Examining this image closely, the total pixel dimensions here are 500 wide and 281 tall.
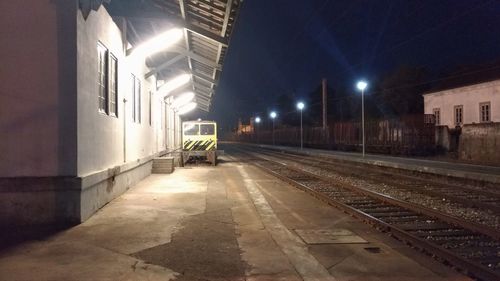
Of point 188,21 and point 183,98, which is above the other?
point 188,21

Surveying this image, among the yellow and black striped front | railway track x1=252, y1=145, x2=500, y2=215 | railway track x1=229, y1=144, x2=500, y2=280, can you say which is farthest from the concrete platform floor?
the yellow and black striped front

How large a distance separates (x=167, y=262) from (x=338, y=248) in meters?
2.79

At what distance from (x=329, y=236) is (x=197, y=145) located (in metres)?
22.5

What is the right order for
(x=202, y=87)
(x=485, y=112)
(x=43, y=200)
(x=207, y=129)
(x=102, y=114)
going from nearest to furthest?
1. (x=43, y=200)
2. (x=102, y=114)
3. (x=202, y=87)
4. (x=207, y=129)
5. (x=485, y=112)

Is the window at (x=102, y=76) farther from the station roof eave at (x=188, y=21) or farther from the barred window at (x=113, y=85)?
the station roof eave at (x=188, y=21)

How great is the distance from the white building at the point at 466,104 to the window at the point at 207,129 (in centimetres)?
2024

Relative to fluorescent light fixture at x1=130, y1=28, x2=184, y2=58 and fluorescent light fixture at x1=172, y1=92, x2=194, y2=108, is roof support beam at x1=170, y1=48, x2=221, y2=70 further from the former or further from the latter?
fluorescent light fixture at x1=172, y1=92, x2=194, y2=108

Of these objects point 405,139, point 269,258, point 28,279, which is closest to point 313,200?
point 269,258

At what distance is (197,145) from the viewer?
1215 inches

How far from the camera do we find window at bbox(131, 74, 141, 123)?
57.5ft

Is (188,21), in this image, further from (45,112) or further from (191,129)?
(191,129)

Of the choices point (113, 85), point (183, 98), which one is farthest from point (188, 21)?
point (183, 98)

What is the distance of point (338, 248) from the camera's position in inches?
313

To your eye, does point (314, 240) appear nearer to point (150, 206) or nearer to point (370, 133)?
point (150, 206)
